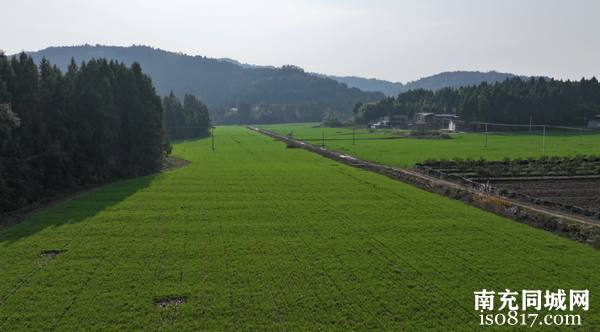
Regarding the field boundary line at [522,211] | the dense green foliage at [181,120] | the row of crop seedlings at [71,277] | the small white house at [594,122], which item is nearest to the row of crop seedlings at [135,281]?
the row of crop seedlings at [71,277]

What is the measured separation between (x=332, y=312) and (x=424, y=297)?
3.23m

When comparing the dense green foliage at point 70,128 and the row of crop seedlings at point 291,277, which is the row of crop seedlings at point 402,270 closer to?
the row of crop seedlings at point 291,277

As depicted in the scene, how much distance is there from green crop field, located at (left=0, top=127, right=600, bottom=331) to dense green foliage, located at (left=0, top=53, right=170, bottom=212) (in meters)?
4.89

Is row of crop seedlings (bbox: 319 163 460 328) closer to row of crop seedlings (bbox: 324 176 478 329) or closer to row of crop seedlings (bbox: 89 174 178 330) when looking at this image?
row of crop seedlings (bbox: 324 176 478 329)

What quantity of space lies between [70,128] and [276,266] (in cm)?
2700

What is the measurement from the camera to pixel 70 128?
32.1 metres

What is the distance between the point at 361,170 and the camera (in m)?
41.8

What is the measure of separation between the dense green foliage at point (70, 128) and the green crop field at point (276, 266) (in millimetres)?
4892

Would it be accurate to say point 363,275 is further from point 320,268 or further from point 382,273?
point 320,268

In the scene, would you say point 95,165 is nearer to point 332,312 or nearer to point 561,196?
point 332,312

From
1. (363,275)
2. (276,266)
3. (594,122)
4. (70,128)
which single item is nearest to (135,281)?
(276,266)

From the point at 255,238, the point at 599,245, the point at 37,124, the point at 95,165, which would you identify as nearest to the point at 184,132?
the point at 95,165

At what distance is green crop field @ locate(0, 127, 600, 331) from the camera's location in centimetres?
1103

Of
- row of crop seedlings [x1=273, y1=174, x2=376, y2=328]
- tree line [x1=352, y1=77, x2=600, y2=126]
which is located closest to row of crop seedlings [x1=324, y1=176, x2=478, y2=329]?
row of crop seedlings [x1=273, y1=174, x2=376, y2=328]
